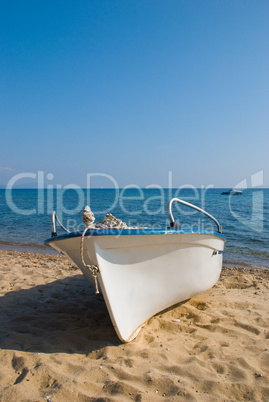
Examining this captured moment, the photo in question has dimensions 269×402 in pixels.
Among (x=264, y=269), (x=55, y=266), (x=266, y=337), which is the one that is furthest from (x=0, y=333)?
(x=264, y=269)

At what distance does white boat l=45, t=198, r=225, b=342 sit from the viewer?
125 inches

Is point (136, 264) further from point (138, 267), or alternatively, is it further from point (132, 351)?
point (132, 351)

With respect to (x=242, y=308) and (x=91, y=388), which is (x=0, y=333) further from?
(x=242, y=308)

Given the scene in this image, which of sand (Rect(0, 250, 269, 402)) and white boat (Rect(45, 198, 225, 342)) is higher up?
white boat (Rect(45, 198, 225, 342))

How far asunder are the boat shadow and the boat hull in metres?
0.50

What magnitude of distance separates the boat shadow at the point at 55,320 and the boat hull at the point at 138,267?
0.50 metres

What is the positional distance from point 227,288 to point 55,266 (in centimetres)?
428

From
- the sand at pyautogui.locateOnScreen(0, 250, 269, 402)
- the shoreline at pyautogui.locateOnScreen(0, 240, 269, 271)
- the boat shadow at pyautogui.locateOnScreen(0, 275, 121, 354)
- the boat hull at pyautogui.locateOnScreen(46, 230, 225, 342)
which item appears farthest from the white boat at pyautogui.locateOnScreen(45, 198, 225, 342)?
the shoreline at pyautogui.locateOnScreen(0, 240, 269, 271)

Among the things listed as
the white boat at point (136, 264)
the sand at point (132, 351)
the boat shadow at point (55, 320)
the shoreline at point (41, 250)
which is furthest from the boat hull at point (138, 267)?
the shoreline at point (41, 250)

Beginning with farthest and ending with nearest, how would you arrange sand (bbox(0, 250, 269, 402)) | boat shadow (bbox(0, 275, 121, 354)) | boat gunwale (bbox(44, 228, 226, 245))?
boat shadow (bbox(0, 275, 121, 354)), boat gunwale (bbox(44, 228, 226, 245)), sand (bbox(0, 250, 269, 402))

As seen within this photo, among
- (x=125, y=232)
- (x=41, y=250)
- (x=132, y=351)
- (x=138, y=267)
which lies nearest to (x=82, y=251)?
(x=125, y=232)

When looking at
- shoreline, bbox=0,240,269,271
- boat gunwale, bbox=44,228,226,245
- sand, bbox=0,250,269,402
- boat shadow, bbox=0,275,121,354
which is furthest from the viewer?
Answer: shoreline, bbox=0,240,269,271

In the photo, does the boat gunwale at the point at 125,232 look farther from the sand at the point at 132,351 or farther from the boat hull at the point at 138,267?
the sand at the point at 132,351

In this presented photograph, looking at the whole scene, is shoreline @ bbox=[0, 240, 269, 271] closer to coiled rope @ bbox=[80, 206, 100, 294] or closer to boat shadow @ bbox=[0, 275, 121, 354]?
boat shadow @ bbox=[0, 275, 121, 354]
